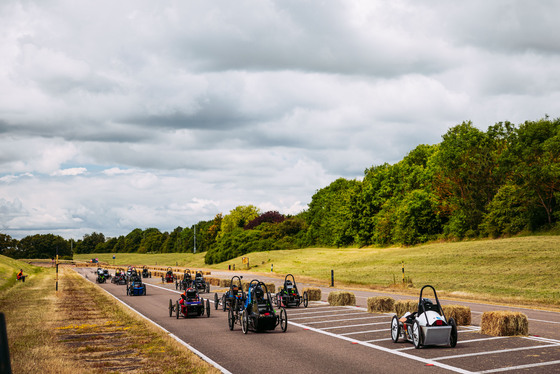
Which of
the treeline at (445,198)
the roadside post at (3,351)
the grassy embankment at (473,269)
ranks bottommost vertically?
the grassy embankment at (473,269)

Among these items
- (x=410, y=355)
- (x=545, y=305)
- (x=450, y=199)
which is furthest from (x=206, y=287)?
(x=450, y=199)

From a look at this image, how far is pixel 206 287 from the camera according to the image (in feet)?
140

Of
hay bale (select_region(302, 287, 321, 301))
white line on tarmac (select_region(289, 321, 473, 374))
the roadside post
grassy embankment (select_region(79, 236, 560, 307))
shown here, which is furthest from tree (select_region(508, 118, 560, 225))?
the roadside post

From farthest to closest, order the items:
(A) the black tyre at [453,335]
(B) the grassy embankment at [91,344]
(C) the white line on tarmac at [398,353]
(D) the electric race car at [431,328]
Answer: (A) the black tyre at [453,335], (D) the electric race car at [431,328], (B) the grassy embankment at [91,344], (C) the white line on tarmac at [398,353]

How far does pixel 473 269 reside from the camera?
50.0 meters

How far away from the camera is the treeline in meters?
65.3

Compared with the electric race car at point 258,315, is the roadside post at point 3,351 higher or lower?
higher

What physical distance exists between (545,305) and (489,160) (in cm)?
5349

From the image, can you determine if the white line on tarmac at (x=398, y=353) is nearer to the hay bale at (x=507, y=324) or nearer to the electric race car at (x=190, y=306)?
the hay bale at (x=507, y=324)

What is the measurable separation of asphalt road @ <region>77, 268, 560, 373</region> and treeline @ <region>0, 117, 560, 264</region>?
47.2m

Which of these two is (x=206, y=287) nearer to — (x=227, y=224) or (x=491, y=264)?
(x=491, y=264)

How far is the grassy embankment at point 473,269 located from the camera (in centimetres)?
3631

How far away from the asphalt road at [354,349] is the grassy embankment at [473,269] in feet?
46.9

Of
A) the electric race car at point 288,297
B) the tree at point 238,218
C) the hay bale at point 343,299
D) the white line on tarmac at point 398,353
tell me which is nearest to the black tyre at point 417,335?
the white line on tarmac at point 398,353
